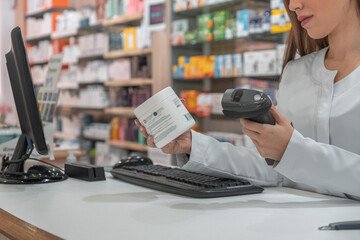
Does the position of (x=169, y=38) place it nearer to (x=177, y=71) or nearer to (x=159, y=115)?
(x=177, y=71)

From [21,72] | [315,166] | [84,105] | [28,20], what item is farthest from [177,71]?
[28,20]

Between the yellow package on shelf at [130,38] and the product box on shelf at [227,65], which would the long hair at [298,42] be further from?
the yellow package on shelf at [130,38]

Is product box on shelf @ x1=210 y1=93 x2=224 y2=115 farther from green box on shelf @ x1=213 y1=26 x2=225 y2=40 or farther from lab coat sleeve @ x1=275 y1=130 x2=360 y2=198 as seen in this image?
lab coat sleeve @ x1=275 y1=130 x2=360 y2=198

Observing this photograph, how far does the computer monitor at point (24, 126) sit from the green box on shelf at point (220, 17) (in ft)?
9.81

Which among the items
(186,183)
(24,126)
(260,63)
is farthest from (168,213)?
(260,63)

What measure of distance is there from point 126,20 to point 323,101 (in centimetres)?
464

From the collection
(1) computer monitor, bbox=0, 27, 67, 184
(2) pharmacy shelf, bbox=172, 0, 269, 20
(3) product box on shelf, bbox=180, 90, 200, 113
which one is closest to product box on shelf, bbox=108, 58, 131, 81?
(2) pharmacy shelf, bbox=172, 0, 269, 20

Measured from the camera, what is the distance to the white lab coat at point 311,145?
4.20 feet

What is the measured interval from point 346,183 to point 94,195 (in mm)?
710

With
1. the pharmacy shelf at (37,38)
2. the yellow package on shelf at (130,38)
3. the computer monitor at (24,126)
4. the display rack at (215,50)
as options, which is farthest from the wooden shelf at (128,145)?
the computer monitor at (24,126)

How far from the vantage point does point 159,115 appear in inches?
51.9

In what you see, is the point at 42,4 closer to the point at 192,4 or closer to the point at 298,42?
the point at 192,4

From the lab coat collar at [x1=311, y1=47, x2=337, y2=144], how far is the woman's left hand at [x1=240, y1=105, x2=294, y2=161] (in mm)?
360

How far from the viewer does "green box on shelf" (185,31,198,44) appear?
488 cm
